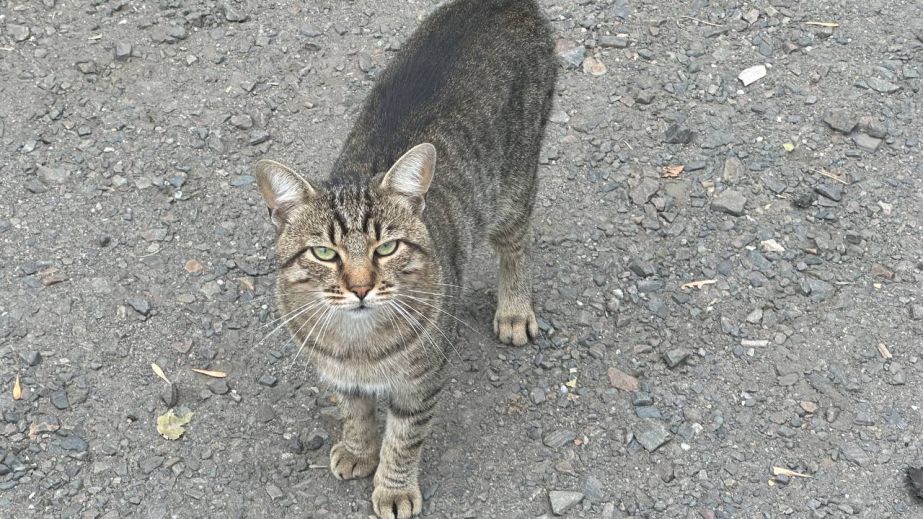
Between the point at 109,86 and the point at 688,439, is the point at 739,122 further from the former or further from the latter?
the point at 109,86

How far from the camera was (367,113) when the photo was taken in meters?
4.82

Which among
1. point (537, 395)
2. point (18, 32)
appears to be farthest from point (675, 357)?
point (18, 32)

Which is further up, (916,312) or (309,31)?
(309,31)

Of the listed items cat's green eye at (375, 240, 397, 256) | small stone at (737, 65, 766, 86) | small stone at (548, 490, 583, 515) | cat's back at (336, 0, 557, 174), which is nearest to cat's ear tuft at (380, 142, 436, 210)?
cat's green eye at (375, 240, 397, 256)

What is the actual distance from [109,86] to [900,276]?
4952 millimetres

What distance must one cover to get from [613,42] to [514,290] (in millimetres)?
2399

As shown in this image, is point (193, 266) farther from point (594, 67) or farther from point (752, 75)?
point (752, 75)

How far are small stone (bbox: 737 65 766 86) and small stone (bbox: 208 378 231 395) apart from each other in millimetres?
3902

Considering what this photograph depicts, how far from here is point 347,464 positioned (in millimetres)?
4594

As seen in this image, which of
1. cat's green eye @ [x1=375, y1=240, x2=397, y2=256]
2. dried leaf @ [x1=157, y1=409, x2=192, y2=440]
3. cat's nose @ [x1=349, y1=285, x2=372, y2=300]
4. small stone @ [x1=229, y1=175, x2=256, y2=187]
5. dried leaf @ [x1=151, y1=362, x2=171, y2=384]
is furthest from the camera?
small stone @ [x1=229, y1=175, x2=256, y2=187]

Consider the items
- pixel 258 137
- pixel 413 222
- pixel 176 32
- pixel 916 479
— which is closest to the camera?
pixel 413 222

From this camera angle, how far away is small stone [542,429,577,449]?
4.78 m

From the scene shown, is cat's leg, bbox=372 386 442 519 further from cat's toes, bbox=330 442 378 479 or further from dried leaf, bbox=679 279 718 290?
dried leaf, bbox=679 279 718 290

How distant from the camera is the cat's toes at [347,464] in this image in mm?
4594
